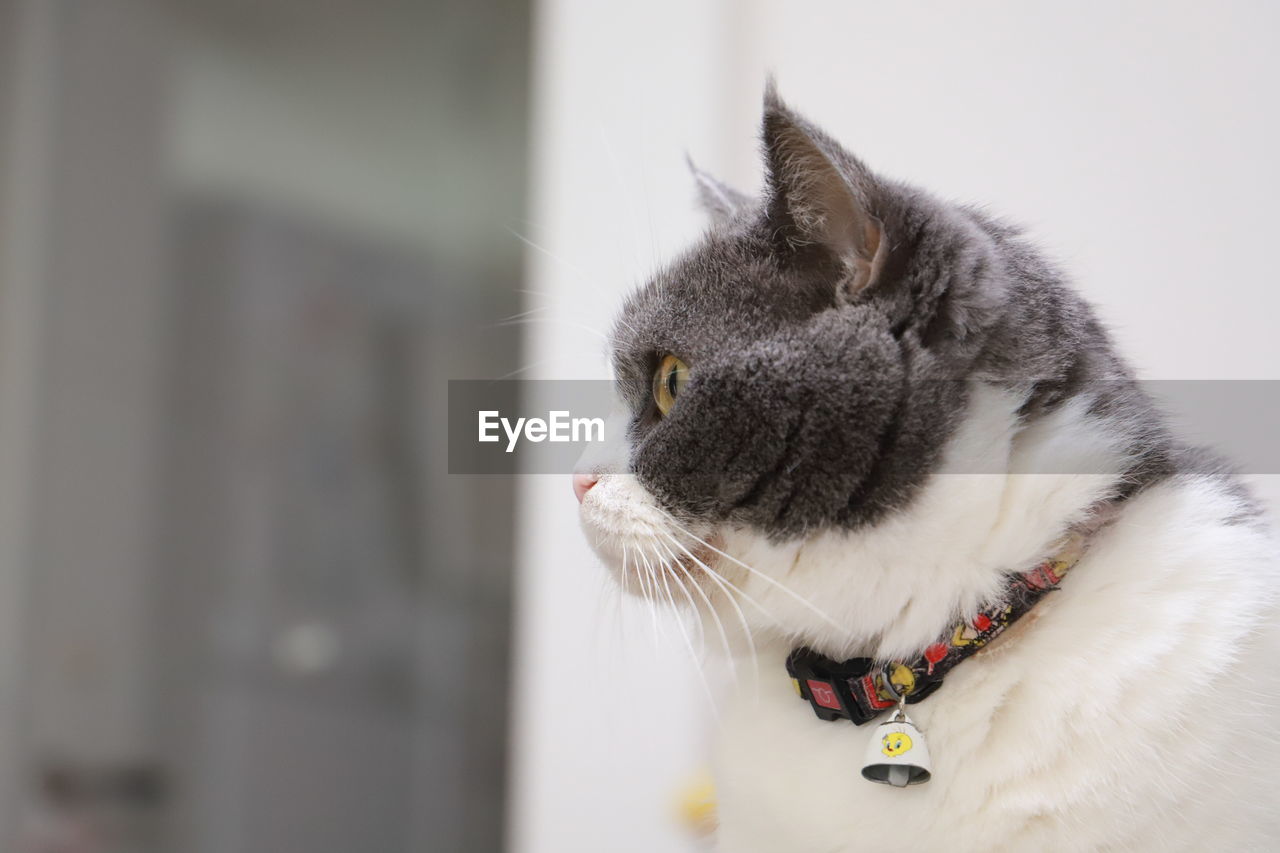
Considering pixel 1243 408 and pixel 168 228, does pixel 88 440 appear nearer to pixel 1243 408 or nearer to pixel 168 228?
pixel 168 228

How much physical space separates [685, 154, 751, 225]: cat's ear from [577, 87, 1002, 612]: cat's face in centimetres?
14

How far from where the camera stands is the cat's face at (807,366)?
24.4 inches

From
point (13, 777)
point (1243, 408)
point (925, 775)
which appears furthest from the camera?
point (13, 777)

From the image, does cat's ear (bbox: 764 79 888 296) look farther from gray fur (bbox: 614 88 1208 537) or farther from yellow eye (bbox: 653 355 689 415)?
yellow eye (bbox: 653 355 689 415)

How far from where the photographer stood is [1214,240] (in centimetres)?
99

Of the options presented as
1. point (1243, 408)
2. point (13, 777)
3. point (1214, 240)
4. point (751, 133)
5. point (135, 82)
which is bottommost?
point (13, 777)

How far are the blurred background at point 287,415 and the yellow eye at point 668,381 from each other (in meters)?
0.72

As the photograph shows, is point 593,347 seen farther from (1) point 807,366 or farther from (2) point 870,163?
(1) point 807,366

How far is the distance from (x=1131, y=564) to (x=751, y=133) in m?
0.92

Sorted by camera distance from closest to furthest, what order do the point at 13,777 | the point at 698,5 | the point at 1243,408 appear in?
the point at 1243,408, the point at 698,5, the point at 13,777

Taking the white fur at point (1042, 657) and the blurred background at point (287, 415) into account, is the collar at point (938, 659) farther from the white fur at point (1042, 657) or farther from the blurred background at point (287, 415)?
the blurred background at point (287, 415)

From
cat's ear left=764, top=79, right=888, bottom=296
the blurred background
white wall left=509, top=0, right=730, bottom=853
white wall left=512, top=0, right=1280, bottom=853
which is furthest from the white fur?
the blurred background

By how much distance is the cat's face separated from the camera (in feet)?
2.03

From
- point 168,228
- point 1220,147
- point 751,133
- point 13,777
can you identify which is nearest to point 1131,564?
point 1220,147
